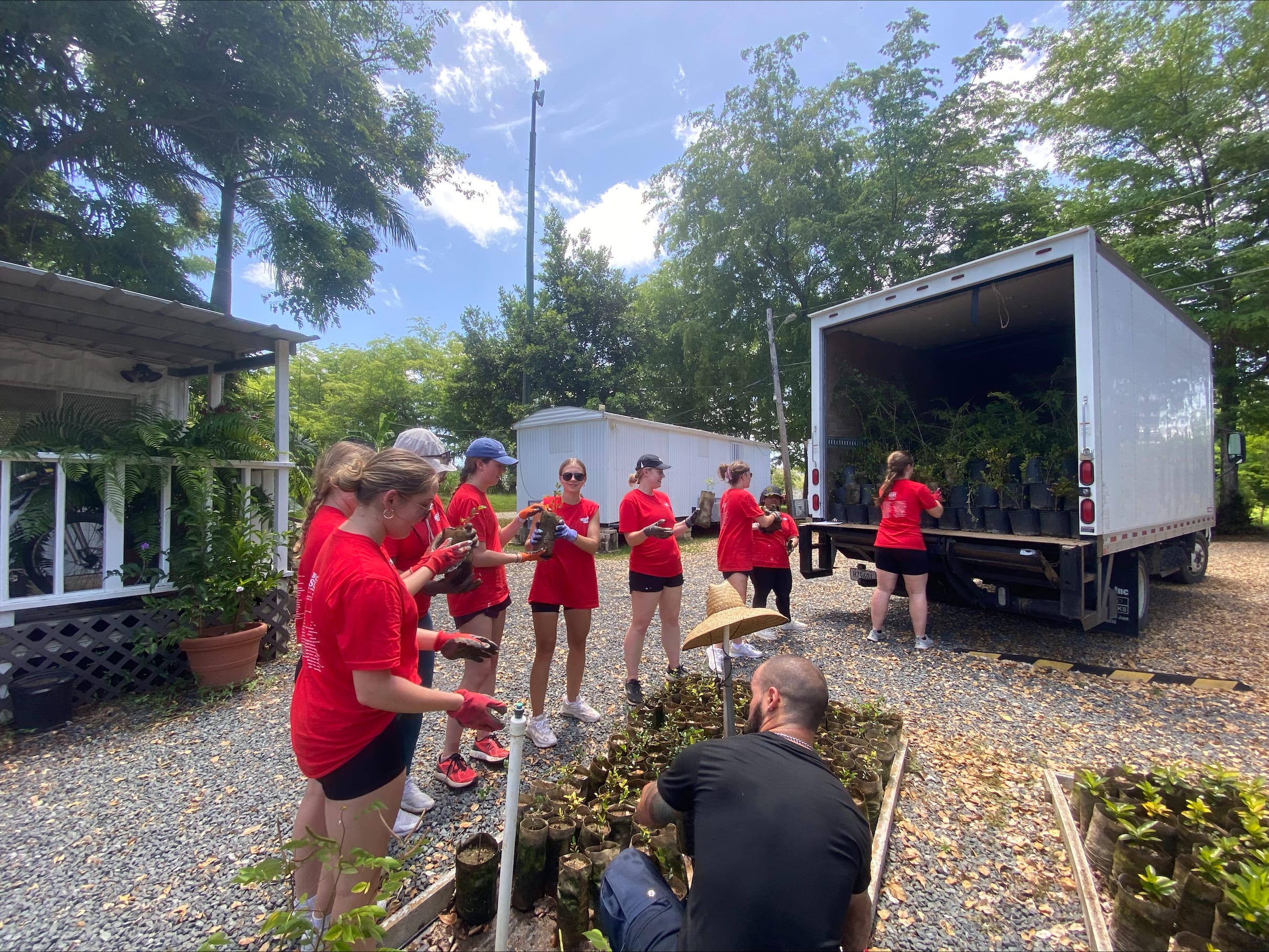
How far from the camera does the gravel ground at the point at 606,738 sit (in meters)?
2.15

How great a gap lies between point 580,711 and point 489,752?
0.72 meters

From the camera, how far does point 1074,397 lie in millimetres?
6320

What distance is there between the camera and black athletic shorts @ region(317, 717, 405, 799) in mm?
1630

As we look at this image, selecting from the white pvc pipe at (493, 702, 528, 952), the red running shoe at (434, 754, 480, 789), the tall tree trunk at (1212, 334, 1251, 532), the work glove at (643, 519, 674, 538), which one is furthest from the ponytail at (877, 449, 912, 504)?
the tall tree trunk at (1212, 334, 1251, 532)

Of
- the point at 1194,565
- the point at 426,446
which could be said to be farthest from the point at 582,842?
the point at 1194,565

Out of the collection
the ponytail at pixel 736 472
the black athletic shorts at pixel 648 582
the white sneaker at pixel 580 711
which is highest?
the ponytail at pixel 736 472

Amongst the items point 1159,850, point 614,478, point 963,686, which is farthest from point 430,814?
point 614,478

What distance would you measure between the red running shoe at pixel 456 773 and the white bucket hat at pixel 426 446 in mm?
1554

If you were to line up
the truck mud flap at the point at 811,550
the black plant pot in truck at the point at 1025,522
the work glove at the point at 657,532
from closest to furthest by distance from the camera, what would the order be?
1. the work glove at the point at 657,532
2. the black plant pot in truck at the point at 1025,522
3. the truck mud flap at the point at 811,550

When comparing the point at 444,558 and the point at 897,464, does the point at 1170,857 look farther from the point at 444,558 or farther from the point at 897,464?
the point at 897,464

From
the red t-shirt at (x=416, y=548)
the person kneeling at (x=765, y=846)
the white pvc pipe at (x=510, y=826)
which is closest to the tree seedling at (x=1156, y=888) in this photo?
the person kneeling at (x=765, y=846)

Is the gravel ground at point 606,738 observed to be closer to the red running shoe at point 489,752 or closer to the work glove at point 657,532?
the red running shoe at point 489,752

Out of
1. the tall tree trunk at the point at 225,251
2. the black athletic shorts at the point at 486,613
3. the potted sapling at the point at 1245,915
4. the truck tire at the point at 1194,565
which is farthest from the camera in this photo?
the tall tree trunk at the point at 225,251

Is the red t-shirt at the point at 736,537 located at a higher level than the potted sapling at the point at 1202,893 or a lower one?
higher
